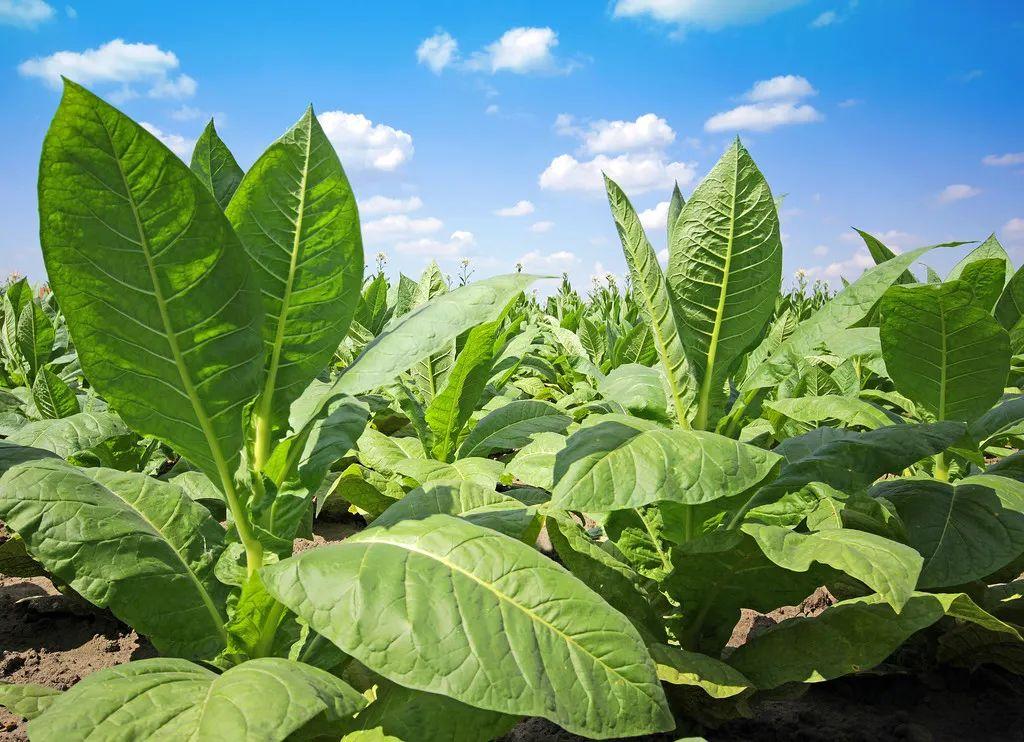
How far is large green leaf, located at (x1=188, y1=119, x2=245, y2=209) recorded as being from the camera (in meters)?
1.75

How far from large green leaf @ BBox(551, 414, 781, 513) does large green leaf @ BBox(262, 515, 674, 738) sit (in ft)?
0.49

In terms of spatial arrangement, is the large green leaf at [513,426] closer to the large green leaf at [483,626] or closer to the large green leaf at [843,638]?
the large green leaf at [843,638]

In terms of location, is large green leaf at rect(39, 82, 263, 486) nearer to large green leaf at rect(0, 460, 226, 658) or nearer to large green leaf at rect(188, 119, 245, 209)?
large green leaf at rect(0, 460, 226, 658)

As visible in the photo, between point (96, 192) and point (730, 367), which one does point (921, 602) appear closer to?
point (730, 367)

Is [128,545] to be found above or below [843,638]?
above

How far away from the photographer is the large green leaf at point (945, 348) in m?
1.83

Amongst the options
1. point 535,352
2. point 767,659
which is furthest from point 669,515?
point 535,352

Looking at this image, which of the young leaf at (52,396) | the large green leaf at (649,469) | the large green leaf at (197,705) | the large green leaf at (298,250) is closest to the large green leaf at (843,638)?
the large green leaf at (649,469)

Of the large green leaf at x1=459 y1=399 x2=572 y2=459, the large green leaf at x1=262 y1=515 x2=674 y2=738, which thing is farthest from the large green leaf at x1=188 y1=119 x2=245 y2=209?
the large green leaf at x1=459 y1=399 x2=572 y2=459

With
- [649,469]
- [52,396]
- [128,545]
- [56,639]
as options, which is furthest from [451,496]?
[52,396]

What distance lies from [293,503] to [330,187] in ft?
2.15

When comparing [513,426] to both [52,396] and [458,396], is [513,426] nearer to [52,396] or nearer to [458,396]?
[458,396]

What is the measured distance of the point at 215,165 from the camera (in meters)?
1.77

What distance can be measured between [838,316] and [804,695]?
3.12ft
